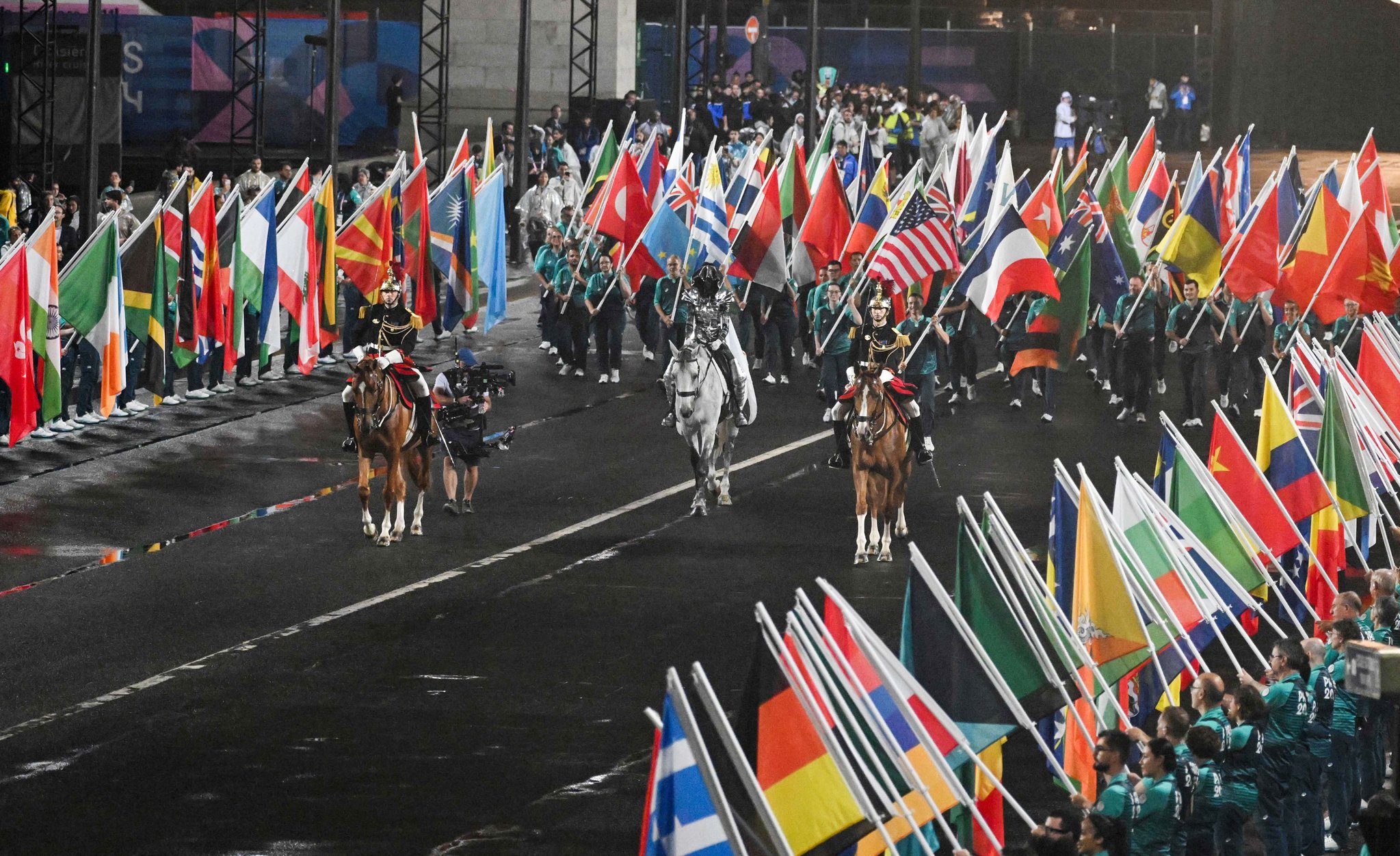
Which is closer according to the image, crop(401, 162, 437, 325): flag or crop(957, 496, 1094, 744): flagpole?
crop(957, 496, 1094, 744): flagpole

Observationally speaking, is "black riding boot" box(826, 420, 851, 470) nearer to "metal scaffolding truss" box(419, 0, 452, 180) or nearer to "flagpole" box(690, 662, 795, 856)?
"flagpole" box(690, 662, 795, 856)

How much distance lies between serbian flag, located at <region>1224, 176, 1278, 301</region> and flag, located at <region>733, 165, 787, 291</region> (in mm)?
5743

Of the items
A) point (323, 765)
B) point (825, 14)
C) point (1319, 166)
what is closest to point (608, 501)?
A: point (323, 765)

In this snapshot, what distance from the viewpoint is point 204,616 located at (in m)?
16.9

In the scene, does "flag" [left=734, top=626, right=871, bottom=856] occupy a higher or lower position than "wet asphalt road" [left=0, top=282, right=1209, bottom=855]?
higher

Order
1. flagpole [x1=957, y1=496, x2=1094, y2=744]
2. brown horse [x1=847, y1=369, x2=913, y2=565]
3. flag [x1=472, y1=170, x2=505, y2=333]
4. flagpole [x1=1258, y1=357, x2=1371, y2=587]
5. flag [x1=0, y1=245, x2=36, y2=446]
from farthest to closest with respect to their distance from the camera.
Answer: flag [x1=472, y1=170, x2=505, y2=333] < flag [x1=0, y1=245, x2=36, y2=446] < brown horse [x1=847, y1=369, x2=913, y2=565] < flagpole [x1=1258, y1=357, x2=1371, y2=587] < flagpole [x1=957, y1=496, x2=1094, y2=744]

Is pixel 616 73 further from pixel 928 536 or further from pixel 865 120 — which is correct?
pixel 928 536

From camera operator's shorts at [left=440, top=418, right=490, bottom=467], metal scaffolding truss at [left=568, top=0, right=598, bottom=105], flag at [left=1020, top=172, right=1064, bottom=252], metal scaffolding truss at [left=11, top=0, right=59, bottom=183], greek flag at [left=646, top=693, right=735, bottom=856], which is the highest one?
metal scaffolding truss at [left=568, top=0, right=598, bottom=105]

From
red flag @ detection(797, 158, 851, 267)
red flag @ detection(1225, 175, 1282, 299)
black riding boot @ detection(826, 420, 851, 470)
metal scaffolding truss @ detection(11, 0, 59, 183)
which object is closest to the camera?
black riding boot @ detection(826, 420, 851, 470)

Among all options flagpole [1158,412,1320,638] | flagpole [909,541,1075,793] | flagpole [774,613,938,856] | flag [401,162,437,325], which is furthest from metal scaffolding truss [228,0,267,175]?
flagpole [774,613,938,856]

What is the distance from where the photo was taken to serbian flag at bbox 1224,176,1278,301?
79.3ft

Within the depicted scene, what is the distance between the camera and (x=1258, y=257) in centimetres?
2433

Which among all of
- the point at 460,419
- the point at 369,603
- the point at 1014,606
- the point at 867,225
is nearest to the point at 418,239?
the point at 867,225

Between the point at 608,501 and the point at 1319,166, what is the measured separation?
37279mm
